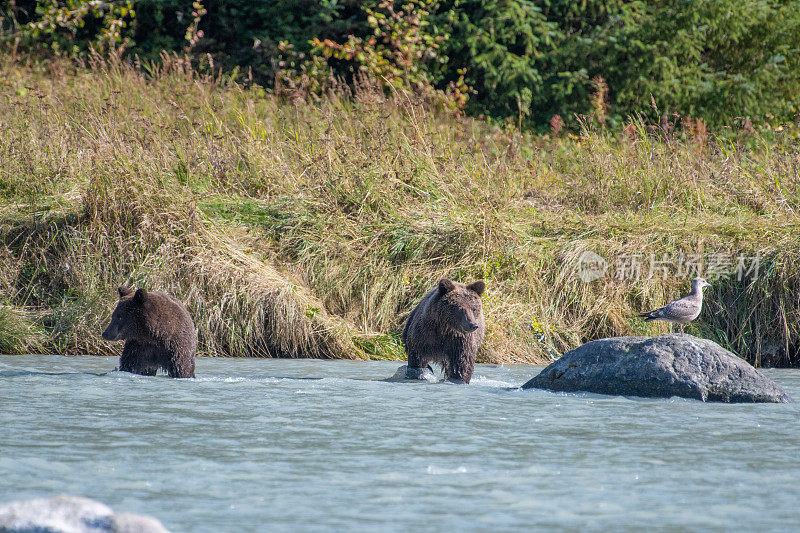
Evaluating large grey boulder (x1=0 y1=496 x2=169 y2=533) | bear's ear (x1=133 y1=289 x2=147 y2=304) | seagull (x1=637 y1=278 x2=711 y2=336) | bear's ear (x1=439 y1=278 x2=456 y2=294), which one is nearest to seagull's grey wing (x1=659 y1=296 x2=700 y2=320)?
seagull (x1=637 y1=278 x2=711 y2=336)

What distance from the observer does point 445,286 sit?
774cm

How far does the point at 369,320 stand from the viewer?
1010 cm

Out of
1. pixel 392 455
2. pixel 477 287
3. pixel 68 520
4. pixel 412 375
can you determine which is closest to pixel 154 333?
pixel 412 375

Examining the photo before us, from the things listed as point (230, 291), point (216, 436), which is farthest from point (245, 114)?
point (216, 436)

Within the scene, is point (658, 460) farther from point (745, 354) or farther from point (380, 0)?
point (380, 0)

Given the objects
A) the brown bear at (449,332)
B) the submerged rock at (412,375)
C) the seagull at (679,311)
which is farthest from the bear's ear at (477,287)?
the seagull at (679,311)

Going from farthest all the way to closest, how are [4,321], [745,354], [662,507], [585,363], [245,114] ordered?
[245,114], [745,354], [4,321], [585,363], [662,507]

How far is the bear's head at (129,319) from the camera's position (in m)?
7.28

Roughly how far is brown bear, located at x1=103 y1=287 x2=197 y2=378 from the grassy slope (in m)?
2.10

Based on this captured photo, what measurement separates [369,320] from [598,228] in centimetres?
274

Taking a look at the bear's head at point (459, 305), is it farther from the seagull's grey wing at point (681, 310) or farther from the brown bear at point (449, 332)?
the seagull's grey wing at point (681, 310)

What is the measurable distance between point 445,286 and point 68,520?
15.3 feet

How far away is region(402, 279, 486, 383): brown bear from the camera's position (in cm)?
767

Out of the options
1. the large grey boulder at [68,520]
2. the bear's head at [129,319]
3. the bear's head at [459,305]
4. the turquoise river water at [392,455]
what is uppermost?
the bear's head at [459,305]
